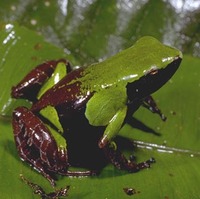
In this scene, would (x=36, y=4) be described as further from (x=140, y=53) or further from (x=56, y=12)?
(x=140, y=53)

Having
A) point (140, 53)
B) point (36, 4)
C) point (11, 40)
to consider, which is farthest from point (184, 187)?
point (36, 4)

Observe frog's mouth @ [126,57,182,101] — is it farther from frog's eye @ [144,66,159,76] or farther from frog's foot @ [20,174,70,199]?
frog's foot @ [20,174,70,199]

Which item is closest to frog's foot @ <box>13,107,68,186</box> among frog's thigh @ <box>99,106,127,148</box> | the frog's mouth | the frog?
the frog

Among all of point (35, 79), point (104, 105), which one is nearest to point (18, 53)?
point (35, 79)

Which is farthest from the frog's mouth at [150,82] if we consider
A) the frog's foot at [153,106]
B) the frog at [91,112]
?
the frog's foot at [153,106]

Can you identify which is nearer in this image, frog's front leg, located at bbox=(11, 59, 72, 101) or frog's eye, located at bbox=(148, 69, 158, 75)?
frog's eye, located at bbox=(148, 69, 158, 75)

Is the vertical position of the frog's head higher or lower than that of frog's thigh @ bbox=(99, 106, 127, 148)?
higher

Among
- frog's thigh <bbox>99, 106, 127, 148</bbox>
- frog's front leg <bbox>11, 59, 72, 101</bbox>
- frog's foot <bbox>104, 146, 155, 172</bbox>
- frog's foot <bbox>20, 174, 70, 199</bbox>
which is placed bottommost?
frog's foot <bbox>104, 146, 155, 172</bbox>

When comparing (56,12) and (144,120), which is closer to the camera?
(144,120)
